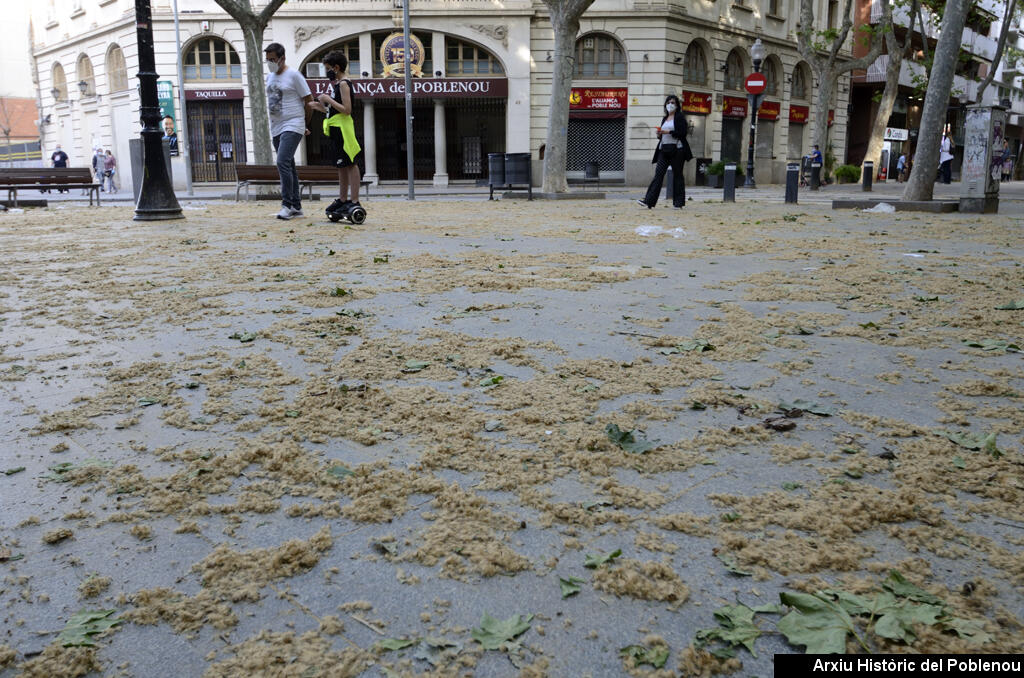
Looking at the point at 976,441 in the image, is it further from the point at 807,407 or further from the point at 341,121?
the point at 341,121

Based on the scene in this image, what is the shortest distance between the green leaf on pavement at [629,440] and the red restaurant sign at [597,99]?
2853 cm

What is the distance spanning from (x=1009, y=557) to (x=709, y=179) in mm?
29351

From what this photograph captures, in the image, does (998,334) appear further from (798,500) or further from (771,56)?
(771,56)

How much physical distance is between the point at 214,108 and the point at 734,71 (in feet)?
68.4

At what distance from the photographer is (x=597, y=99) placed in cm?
2981

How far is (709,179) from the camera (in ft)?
97.7

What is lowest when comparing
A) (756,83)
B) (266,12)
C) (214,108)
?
(214,108)

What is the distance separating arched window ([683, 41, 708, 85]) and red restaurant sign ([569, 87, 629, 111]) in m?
2.95

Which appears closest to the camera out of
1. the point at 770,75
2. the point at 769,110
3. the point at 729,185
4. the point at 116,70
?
the point at 729,185

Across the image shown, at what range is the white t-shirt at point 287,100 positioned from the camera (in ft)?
31.6

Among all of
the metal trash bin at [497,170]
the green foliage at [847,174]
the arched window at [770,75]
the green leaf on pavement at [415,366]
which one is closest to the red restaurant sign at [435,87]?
the metal trash bin at [497,170]

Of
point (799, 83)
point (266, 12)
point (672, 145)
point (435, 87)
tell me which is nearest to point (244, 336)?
point (672, 145)

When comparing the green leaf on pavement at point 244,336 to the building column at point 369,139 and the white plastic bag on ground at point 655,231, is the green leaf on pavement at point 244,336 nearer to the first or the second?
the white plastic bag on ground at point 655,231

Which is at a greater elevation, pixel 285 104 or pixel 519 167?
pixel 285 104
